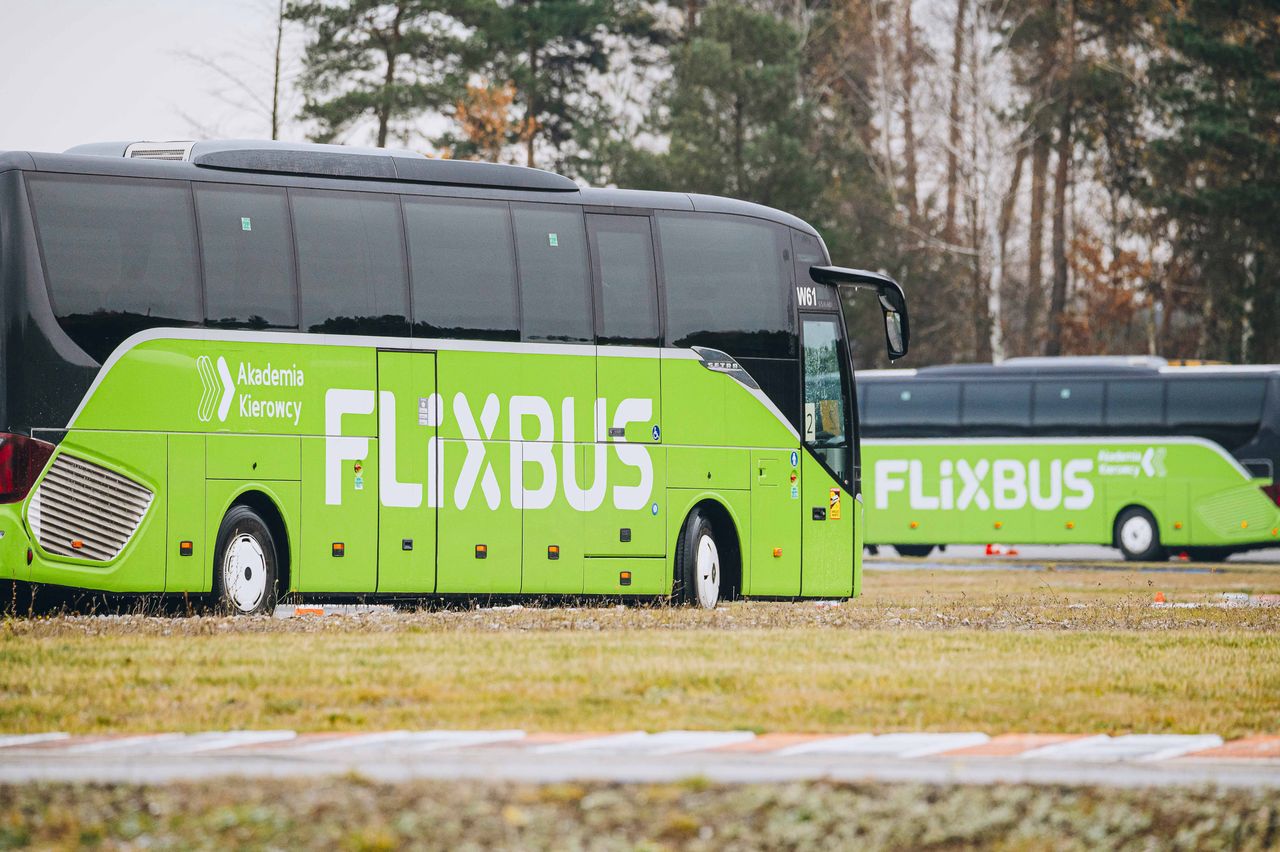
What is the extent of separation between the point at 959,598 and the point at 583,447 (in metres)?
5.31

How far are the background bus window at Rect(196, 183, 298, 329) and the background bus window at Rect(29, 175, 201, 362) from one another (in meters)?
0.16

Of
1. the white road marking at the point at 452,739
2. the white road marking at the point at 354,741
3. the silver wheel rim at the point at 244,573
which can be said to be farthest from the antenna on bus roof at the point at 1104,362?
the white road marking at the point at 354,741

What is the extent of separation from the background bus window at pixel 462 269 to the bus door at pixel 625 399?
91 cm

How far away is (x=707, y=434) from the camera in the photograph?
19016mm

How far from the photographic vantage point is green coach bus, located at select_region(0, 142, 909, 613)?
1568 cm

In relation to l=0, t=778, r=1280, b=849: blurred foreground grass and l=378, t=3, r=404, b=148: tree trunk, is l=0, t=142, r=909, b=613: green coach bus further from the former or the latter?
l=378, t=3, r=404, b=148: tree trunk

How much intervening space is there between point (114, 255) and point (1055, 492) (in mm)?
23893

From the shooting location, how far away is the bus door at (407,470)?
17188 millimetres

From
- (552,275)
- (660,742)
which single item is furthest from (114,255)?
(660,742)

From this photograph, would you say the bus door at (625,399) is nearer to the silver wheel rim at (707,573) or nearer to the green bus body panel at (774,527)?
the silver wheel rim at (707,573)

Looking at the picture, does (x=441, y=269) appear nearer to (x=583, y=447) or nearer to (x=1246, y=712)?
(x=583, y=447)

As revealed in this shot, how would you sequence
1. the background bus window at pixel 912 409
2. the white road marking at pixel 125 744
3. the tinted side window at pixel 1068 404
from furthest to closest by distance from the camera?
the background bus window at pixel 912 409 < the tinted side window at pixel 1068 404 < the white road marking at pixel 125 744

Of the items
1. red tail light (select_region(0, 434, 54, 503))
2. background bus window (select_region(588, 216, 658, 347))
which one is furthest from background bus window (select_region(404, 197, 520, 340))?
red tail light (select_region(0, 434, 54, 503))

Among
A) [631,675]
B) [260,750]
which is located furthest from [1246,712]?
[260,750]
